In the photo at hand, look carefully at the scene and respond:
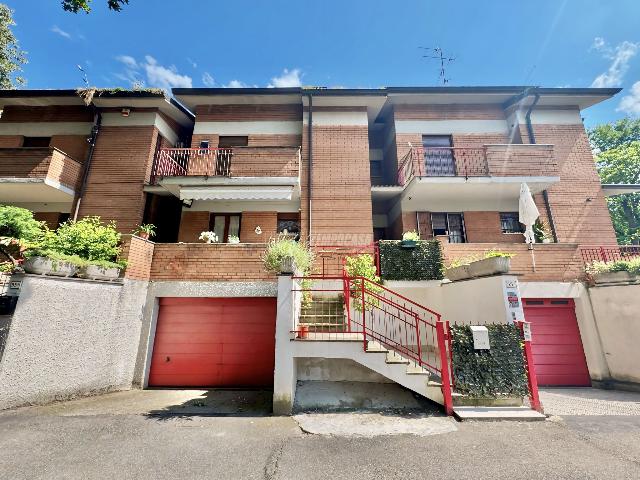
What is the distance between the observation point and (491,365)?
21.2 feet

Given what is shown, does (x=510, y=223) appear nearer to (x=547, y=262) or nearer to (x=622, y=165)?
(x=547, y=262)

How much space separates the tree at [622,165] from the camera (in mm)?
23578

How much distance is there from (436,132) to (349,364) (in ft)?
39.4

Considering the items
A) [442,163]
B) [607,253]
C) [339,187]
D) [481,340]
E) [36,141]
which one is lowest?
[481,340]

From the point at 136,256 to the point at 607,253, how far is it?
58.8ft

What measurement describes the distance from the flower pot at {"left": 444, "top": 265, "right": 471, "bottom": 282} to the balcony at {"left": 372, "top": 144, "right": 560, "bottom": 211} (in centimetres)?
402

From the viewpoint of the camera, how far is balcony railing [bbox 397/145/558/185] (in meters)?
11.9

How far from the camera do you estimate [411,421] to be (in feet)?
19.7

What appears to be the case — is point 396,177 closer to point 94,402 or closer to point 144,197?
point 144,197

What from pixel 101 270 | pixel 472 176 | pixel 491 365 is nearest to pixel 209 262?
pixel 101 270

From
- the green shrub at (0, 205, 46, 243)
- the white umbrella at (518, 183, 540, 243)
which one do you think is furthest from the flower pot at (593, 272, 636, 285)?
the green shrub at (0, 205, 46, 243)

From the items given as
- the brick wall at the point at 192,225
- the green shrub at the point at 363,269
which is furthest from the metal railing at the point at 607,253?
the brick wall at the point at 192,225

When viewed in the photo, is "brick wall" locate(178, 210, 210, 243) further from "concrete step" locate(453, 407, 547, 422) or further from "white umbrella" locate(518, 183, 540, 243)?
"white umbrella" locate(518, 183, 540, 243)

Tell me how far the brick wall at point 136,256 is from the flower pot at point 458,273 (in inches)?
428
